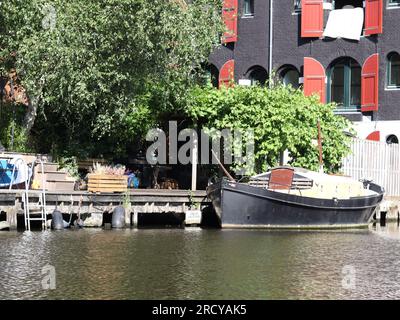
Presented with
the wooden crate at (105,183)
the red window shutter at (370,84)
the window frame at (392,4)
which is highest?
the window frame at (392,4)

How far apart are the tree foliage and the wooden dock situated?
9.68 feet

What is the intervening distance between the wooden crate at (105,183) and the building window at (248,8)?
15547 mm

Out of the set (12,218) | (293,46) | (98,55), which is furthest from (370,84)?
(12,218)

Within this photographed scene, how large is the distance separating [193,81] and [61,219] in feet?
25.4

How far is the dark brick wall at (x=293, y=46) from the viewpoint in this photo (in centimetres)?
3856

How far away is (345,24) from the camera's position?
39344mm

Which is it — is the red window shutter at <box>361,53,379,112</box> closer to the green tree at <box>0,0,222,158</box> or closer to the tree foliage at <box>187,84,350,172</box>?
the tree foliage at <box>187,84,350,172</box>

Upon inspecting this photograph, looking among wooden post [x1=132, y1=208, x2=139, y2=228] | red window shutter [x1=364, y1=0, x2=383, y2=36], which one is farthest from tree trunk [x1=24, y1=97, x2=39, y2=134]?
red window shutter [x1=364, y1=0, x2=383, y2=36]

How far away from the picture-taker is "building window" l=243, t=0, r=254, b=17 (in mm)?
41844

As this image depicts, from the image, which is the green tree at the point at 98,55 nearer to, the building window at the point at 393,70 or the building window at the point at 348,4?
the building window at the point at 348,4

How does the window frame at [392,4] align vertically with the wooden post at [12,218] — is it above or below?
above

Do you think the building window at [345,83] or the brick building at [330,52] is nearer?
the brick building at [330,52]

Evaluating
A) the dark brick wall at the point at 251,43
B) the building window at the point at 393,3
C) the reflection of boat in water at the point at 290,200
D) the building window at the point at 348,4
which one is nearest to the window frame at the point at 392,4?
the building window at the point at 393,3
